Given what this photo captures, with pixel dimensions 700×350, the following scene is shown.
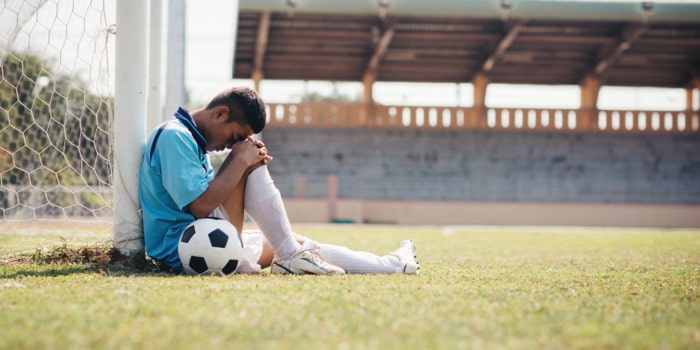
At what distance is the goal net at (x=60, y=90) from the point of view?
16.7 ft

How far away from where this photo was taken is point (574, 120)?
25.4 meters

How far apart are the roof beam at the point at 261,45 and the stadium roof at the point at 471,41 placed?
Result: 0.12 ft

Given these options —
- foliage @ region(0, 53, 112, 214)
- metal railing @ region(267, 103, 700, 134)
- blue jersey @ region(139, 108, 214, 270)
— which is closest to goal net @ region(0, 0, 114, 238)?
foliage @ region(0, 53, 112, 214)

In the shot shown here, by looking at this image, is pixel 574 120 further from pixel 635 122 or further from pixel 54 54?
pixel 54 54

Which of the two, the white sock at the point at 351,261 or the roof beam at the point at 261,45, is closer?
the white sock at the point at 351,261

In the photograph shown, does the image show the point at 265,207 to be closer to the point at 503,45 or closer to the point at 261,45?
the point at 261,45

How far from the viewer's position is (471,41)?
23234mm

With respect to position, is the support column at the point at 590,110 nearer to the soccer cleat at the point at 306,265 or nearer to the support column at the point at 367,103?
the support column at the point at 367,103

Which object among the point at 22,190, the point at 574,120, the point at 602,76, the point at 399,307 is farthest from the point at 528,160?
the point at 399,307

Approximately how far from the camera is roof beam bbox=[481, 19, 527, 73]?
2162 cm

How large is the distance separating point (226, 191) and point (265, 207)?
0.28 metres

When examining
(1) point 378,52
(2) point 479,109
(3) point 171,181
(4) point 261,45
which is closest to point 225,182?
(3) point 171,181

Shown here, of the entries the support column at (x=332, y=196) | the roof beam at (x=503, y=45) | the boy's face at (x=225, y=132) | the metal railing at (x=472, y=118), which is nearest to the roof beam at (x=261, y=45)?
the metal railing at (x=472, y=118)

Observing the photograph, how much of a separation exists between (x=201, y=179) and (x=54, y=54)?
2.44m
